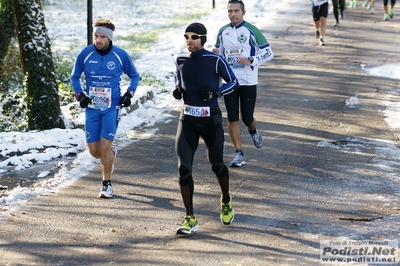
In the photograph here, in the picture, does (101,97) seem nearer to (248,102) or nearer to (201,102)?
(201,102)

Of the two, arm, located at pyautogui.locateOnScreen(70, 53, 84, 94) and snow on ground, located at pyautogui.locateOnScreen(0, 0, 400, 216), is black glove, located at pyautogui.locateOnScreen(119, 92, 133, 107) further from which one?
snow on ground, located at pyautogui.locateOnScreen(0, 0, 400, 216)

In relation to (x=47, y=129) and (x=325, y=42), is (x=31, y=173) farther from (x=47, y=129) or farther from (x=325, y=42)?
(x=325, y=42)

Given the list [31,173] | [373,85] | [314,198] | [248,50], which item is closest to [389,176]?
[314,198]

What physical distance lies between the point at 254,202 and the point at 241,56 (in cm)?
218

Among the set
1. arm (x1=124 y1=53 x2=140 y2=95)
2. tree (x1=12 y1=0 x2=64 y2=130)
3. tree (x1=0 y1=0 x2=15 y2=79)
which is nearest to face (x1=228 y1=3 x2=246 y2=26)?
arm (x1=124 y1=53 x2=140 y2=95)

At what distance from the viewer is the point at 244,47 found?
9.23 m

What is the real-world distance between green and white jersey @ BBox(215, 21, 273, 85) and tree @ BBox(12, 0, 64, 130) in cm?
369

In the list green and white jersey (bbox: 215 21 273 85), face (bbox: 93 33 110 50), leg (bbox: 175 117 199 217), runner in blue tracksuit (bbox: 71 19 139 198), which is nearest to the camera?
A: leg (bbox: 175 117 199 217)

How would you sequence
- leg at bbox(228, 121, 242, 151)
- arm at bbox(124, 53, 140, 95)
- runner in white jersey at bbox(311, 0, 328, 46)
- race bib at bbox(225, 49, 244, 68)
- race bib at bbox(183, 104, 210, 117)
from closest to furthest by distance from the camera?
race bib at bbox(183, 104, 210, 117) < arm at bbox(124, 53, 140, 95) < race bib at bbox(225, 49, 244, 68) < leg at bbox(228, 121, 242, 151) < runner in white jersey at bbox(311, 0, 328, 46)

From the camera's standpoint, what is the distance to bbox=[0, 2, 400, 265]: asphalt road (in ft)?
21.3

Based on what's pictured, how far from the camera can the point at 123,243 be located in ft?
22.1

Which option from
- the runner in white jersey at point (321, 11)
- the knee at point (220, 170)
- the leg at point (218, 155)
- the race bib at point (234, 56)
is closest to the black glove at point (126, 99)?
the leg at point (218, 155)

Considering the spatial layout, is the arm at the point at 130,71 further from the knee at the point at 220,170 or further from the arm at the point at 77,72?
the knee at the point at 220,170

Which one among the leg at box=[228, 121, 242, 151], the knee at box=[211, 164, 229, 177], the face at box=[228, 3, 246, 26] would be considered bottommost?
the leg at box=[228, 121, 242, 151]
